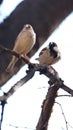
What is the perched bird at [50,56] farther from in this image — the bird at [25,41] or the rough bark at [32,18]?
the rough bark at [32,18]

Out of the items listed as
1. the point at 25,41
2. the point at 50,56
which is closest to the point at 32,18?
the point at 25,41

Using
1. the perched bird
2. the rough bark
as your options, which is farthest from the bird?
the rough bark

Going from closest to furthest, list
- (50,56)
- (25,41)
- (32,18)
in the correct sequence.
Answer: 1. (32,18)
2. (25,41)
3. (50,56)

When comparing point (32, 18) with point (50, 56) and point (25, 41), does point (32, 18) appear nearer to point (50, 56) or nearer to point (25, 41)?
point (25, 41)

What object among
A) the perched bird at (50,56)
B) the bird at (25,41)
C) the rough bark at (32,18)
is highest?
the rough bark at (32,18)

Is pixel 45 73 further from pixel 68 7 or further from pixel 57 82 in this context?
pixel 68 7

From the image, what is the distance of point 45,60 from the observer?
2.79m

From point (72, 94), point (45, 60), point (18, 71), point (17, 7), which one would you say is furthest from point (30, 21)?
point (45, 60)

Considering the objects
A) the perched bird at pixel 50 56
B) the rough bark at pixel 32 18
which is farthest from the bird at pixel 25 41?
the rough bark at pixel 32 18

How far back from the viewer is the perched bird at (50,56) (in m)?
2.82

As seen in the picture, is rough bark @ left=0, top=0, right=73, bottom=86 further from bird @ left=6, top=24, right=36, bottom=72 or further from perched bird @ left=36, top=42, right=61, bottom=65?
perched bird @ left=36, top=42, right=61, bottom=65

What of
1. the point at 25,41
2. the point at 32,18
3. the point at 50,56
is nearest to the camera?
the point at 32,18

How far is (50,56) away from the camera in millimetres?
2990

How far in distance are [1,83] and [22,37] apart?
47.7 inches
